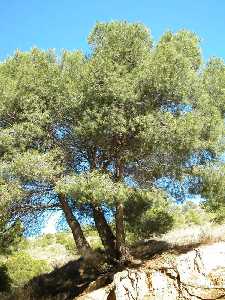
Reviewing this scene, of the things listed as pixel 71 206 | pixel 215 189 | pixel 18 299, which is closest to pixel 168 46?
pixel 215 189

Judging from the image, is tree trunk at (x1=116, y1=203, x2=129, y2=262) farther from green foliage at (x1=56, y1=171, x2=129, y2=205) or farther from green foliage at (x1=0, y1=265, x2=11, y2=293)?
green foliage at (x1=0, y1=265, x2=11, y2=293)

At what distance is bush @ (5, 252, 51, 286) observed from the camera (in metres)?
29.2

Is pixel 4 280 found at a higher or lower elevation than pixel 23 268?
lower

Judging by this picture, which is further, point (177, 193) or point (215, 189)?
point (177, 193)

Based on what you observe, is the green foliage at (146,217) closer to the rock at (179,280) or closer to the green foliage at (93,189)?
the green foliage at (93,189)

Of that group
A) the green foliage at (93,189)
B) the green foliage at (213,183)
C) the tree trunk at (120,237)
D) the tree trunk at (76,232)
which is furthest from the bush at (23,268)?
the green foliage at (213,183)

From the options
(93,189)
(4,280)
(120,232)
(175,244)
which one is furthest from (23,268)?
(93,189)

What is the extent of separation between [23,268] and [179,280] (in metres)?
18.4

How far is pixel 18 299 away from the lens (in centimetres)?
1891

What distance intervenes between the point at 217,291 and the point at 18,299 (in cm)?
900

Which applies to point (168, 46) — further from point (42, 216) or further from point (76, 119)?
point (42, 216)

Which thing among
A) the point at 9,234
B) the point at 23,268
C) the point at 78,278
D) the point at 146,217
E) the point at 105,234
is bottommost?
the point at 78,278

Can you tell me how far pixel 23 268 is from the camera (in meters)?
30.3

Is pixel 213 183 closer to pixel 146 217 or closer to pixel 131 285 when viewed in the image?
pixel 131 285
